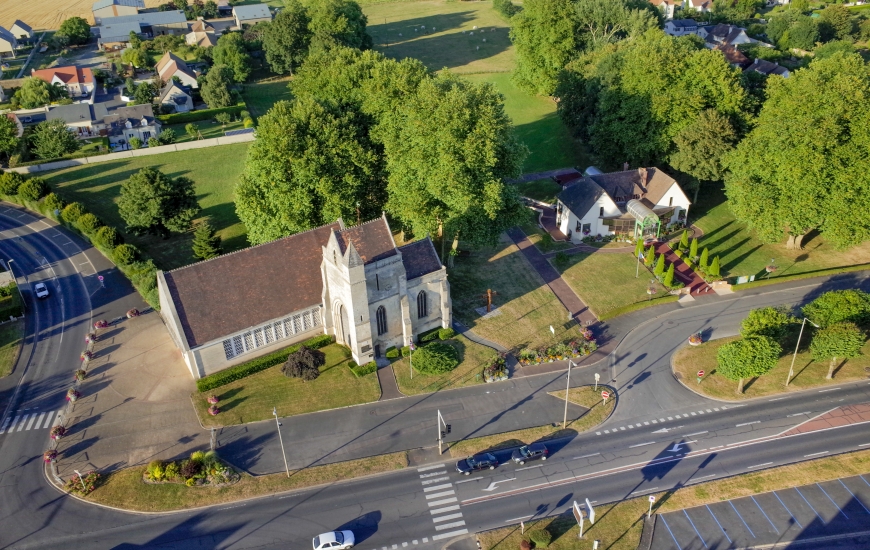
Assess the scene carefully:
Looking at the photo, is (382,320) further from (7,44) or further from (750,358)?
(7,44)

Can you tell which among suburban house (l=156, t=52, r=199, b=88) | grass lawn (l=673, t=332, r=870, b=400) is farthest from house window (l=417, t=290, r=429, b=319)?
suburban house (l=156, t=52, r=199, b=88)

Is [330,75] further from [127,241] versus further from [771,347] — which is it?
[771,347]

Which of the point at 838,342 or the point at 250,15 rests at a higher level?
the point at 250,15

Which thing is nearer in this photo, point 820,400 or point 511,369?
point 820,400

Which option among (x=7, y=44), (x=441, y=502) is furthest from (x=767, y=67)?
(x=7, y=44)

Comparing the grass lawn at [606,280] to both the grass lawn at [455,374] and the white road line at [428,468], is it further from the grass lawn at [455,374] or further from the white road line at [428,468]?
the white road line at [428,468]

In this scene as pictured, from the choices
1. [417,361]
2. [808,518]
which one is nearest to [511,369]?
[417,361]

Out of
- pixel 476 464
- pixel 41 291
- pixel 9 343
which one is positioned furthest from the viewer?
pixel 41 291

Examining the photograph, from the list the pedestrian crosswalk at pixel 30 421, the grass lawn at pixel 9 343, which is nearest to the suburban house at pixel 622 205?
the pedestrian crosswalk at pixel 30 421
